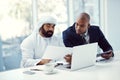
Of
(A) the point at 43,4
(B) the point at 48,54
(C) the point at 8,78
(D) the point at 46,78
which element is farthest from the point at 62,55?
(A) the point at 43,4

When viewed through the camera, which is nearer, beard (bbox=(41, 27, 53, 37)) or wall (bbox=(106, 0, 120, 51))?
beard (bbox=(41, 27, 53, 37))

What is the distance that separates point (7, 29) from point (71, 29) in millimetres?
1892

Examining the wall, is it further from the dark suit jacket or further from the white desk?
the white desk

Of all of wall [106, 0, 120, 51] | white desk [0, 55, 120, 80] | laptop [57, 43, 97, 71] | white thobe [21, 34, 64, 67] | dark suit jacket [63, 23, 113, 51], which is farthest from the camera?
wall [106, 0, 120, 51]

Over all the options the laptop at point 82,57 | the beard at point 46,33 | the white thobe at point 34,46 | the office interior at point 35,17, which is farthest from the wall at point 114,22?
the laptop at point 82,57

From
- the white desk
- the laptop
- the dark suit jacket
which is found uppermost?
the dark suit jacket

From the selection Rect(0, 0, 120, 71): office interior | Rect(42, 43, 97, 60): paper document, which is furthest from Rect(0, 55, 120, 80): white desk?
Rect(0, 0, 120, 71): office interior

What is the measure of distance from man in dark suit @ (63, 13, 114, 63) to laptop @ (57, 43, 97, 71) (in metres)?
0.46

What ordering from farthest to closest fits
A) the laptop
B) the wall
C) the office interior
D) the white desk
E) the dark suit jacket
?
the wall
the office interior
the dark suit jacket
the laptop
the white desk

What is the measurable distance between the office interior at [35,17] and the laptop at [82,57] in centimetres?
166

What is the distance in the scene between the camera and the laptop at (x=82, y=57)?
7.91 ft

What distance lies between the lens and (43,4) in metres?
5.52

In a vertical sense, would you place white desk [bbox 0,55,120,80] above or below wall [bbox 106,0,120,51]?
below

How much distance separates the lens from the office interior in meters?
4.89
